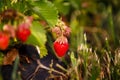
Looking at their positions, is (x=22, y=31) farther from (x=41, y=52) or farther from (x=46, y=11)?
(x=41, y=52)

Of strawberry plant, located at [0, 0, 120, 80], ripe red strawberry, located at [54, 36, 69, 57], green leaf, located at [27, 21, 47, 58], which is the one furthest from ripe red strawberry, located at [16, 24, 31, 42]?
ripe red strawberry, located at [54, 36, 69, 57]

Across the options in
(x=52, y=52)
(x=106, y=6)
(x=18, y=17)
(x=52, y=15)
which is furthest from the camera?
(x=106, y=6)

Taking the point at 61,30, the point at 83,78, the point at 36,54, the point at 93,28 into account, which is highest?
the point at 61,30

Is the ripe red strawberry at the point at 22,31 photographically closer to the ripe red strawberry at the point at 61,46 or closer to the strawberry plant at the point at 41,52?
the strawberry plant at the point at 41,52

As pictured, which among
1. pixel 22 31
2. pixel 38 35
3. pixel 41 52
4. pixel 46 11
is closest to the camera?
pixel 22 31

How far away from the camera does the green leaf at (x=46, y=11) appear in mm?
1421

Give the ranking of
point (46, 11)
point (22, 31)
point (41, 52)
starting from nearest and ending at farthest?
point (22, 31), point (46, 11), point (41, 52)

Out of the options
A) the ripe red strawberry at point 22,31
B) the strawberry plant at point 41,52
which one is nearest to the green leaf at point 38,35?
the strawberry plant at point 41,52

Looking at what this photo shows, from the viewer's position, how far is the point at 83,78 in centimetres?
163

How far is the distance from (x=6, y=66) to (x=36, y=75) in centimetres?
13

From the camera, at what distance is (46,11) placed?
1.46m

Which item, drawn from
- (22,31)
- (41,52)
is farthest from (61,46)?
(22,31)

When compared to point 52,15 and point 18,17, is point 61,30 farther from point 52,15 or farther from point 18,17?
point 18,17

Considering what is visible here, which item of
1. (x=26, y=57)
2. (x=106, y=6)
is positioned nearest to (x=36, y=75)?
(x=26, y=57)
